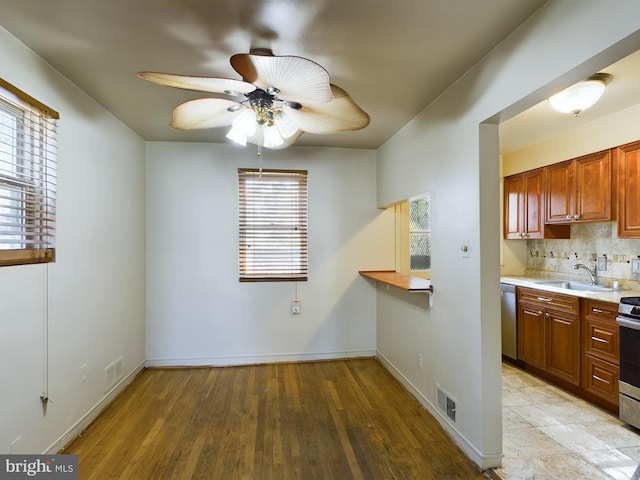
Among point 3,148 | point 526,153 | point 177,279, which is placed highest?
point 526,153

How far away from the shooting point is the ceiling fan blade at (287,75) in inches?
53.7

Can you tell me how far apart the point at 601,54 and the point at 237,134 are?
1.81 metres

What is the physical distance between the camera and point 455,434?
7.27 feet

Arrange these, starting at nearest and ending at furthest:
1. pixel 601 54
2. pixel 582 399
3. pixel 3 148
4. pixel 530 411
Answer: pixel 601 54 → pixel 3 148 → pixel 530 411 → pixel 582 399

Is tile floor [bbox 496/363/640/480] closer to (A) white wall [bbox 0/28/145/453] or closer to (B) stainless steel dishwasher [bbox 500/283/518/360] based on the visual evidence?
(B) stainless steel dishwasher [bbox 500/283/518/360]

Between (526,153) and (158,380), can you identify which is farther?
(526,153)

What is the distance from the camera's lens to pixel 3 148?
1.77 m

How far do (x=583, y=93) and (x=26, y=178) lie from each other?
3.55m

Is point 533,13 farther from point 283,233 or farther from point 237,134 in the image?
point 283,233

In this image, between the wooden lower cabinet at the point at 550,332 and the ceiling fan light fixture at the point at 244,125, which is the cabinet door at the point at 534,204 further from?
the ceiling fan light fixture at the point at 244,125

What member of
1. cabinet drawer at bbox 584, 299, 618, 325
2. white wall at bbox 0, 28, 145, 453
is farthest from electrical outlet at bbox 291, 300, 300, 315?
cabinet drawer at bbox 584, 299, 618, 325

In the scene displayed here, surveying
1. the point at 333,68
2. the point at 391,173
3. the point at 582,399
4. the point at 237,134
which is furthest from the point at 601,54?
the point at 582,399

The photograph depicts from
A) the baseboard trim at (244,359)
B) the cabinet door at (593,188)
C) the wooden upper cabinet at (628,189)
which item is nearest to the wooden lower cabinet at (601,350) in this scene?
the wooden upper cabinet at (628,189)

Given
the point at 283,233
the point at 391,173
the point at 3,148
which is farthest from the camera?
the point at 283,233
